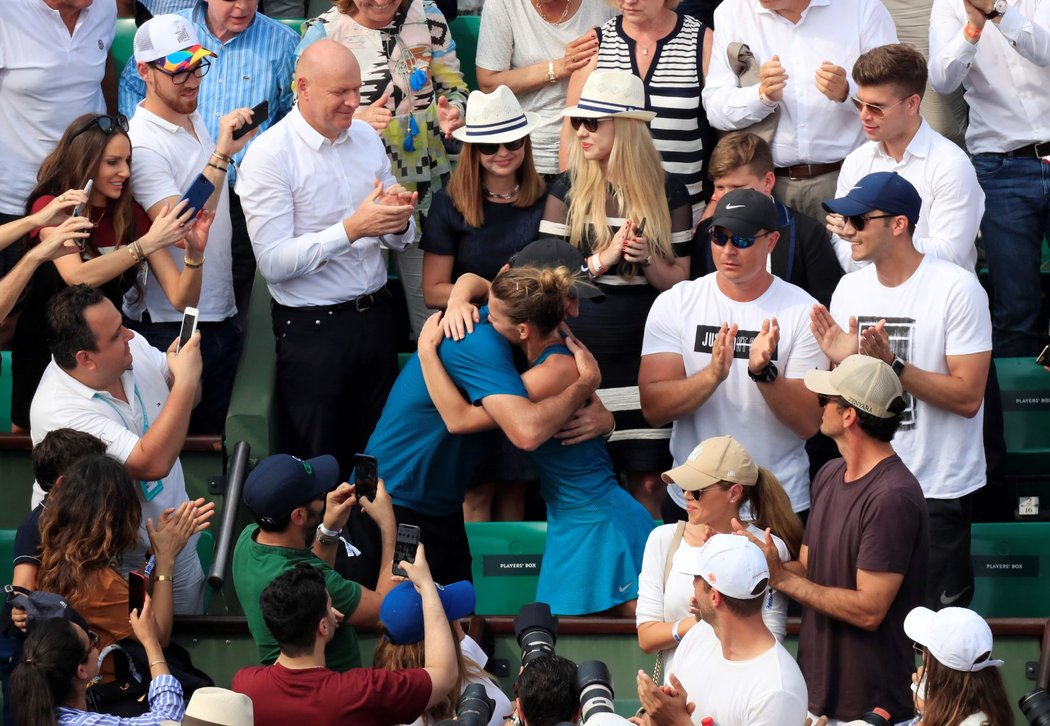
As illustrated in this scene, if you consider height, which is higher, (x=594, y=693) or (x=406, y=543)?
(x=594, y=693)

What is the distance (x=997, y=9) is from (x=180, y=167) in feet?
11.6

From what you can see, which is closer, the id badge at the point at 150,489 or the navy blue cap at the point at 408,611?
the navy blue cap at the point at 408,611

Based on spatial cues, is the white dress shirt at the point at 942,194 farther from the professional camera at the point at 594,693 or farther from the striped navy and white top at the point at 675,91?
the professional camera at the point at 594,693

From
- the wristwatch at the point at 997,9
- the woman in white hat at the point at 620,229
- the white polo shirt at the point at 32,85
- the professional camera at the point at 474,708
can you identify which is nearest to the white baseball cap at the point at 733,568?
the professional camera at the point at 474,708

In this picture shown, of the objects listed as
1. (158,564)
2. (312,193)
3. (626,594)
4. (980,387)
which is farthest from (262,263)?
(980,387)

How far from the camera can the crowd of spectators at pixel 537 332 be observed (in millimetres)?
4500

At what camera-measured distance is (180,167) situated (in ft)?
21.0

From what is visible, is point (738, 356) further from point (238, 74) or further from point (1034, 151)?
point (238, 74)

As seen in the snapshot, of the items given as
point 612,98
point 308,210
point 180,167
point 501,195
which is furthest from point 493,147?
point 180,167

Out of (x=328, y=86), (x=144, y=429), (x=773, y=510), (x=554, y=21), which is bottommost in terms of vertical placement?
(x=144, y=429)

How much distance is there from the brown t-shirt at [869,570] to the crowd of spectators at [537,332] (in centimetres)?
1

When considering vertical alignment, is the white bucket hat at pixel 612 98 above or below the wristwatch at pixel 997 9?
below

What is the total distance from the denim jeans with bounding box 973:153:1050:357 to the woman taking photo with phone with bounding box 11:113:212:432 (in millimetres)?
3512

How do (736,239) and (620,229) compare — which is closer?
(736,239)
